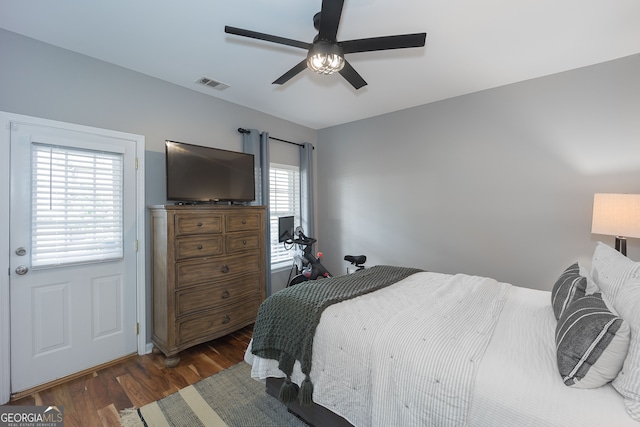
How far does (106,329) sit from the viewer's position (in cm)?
248

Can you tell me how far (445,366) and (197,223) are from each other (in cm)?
227

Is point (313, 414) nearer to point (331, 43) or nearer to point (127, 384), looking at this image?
point (127, 384)

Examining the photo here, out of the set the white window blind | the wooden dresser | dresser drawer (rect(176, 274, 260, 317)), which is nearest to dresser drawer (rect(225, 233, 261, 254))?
the wooden dresser

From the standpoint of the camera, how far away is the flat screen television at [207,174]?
8.75 ft

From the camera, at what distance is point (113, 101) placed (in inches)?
98.8

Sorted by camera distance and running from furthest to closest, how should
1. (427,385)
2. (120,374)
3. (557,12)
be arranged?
(120,374) < (557,12) < (427,385)

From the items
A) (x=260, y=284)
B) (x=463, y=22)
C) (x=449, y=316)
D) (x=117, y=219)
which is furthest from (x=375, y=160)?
(x=117, y=219)

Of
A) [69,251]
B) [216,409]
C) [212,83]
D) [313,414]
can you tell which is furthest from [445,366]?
[212,83]

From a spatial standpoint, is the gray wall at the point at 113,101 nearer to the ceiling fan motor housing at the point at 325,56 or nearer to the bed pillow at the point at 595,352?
the ceiling fan motor housing at the point at 325,56

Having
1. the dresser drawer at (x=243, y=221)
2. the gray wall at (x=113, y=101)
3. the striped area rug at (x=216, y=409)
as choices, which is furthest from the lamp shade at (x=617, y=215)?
the gray wall at (x=113, y=101)

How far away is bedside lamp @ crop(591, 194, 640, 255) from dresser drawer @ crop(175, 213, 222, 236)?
3320 millimetres

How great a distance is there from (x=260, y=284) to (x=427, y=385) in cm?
228

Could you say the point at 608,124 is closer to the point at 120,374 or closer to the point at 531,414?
the point at 531,414

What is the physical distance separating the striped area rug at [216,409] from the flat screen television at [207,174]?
1701mm
